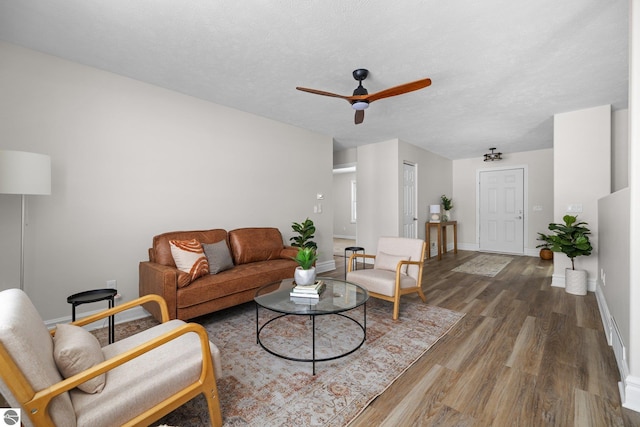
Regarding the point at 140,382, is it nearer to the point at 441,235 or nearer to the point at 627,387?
the point at 627,387

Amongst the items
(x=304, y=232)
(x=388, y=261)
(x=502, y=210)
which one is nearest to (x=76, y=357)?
(x=388, y=261)

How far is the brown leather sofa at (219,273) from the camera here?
2.53 meters

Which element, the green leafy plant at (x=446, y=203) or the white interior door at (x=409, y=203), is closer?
the white interior door at (x=409, y=203)

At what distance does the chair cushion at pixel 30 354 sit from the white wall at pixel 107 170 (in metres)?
1.85

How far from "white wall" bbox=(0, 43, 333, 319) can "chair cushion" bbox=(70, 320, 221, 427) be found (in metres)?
1.73

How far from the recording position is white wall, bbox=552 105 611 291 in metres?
3.74

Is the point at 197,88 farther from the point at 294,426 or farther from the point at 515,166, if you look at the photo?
the point at 515,166

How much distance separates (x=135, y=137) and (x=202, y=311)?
206cm

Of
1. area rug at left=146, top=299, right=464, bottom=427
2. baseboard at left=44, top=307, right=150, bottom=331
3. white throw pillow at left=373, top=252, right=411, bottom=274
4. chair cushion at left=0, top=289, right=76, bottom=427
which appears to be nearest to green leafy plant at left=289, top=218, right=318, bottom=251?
white throw pillow at left=373, top=252, right=411, bottom=274

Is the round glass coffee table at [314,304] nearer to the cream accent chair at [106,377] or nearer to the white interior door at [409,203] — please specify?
the cream accent chair at [106,377]

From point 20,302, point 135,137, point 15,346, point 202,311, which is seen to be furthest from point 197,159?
point 15,346

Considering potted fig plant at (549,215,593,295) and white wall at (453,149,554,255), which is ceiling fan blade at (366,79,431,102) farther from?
white wall at (453,149,554,255)

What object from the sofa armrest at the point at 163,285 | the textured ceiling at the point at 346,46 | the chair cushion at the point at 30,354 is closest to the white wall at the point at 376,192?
the textured ceiling at the point at 346,46

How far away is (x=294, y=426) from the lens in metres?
1.51
